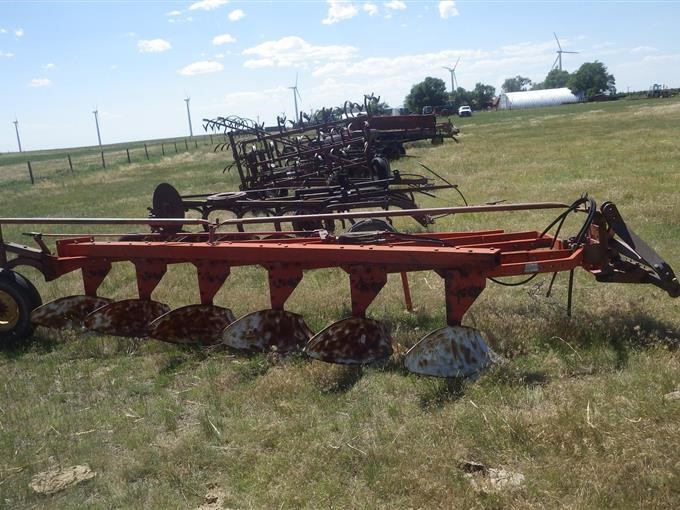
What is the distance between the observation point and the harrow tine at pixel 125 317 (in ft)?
17.5

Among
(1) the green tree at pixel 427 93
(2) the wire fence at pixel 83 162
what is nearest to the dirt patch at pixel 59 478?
(2) the wire fence at pixel 83 162

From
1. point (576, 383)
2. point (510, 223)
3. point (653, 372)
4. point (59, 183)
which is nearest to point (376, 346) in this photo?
point (576, 383)

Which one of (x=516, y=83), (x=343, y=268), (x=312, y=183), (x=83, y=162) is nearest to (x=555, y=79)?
(x=516, y=83)

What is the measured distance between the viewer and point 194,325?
516cm

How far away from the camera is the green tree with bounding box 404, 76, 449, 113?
7788 cm

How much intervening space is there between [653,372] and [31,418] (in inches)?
160

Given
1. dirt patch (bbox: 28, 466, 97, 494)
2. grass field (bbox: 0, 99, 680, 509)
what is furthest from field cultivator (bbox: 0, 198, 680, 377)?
dirt patch (bbox: 28, 466, 97, 494)

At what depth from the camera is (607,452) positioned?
10.1ft

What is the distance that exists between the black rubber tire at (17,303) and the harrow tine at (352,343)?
2.63m

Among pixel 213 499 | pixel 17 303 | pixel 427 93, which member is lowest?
pixel 213 499

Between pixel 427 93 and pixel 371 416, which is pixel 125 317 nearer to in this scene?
pixel 371 416

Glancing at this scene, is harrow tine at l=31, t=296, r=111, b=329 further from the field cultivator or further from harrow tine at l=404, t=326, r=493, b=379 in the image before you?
harrow tine at l=404, t=326, r=493, b=379

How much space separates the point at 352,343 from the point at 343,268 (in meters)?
0.56

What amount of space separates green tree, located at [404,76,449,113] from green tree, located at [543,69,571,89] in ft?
207
